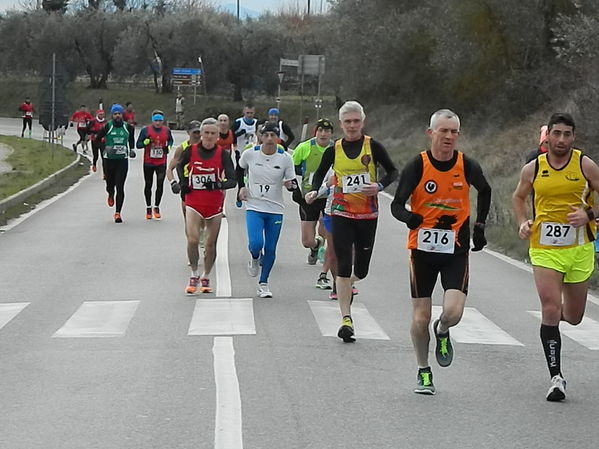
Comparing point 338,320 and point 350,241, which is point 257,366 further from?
point 338,320

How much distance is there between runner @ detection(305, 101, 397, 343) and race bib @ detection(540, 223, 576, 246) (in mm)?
2166

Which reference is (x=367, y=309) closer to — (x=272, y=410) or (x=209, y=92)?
(x=272, y=410)

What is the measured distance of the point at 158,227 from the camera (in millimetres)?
19891

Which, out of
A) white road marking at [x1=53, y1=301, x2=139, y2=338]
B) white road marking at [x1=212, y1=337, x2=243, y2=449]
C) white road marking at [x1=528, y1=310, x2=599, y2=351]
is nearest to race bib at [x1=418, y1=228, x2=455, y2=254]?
white road marking at [x1=212, y1=337, x2=243, y2=449]

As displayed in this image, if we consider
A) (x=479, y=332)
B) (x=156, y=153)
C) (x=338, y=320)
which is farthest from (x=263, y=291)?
(x=156, y=153)

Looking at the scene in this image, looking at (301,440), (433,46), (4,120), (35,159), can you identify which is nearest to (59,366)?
(301,440)

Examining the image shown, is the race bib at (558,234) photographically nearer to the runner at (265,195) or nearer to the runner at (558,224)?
the runner at (558,224)

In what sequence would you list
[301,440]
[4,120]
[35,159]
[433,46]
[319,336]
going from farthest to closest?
[4,120], [433,46], [35,159], [319,336], [301,440]

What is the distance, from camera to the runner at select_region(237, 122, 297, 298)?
40.6 ft

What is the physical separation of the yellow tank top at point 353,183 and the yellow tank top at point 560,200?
223cm

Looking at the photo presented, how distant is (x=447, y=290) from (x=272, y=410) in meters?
1.49

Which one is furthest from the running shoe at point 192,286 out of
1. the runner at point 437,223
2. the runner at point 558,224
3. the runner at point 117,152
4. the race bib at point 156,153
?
the runner at point 117,152

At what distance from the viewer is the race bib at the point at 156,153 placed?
65.0 ft

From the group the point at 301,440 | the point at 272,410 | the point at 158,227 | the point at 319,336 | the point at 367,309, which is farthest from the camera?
the point at 158,227
